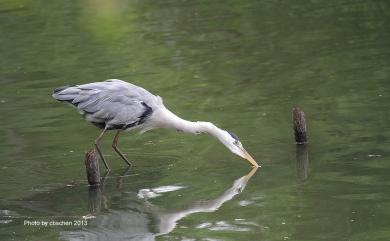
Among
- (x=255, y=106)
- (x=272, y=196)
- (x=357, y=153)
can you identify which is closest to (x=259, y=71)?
(x=255, y=106)

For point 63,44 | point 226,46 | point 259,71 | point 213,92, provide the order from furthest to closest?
1. point 63,44
2. point 226,46
3. point 259,71
4. point 213,92

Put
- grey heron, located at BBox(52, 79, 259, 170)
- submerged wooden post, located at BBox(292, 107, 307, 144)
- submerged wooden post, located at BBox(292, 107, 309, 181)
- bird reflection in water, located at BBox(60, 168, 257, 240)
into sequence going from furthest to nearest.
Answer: submerged wooden post, located at BBox(292, 107, 307, 144) < grey heron, located at BBox(52, 79, 259, 170) < submerged wooden post, located at BBox(292, 107, 309, 181) < bird reflection in water, located at BBox(60, 168, 257, 240)

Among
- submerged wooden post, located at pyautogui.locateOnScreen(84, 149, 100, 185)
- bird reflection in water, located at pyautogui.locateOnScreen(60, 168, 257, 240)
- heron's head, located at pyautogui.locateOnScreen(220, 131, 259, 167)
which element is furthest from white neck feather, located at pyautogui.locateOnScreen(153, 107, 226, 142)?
submerged wooden post, located at pyautogui.locateOnScreen(84, 149, 100, 185)

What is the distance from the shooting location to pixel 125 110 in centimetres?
1198

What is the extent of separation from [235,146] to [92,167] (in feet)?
6.36

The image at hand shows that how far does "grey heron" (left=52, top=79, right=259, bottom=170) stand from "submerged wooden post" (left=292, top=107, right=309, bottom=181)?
865mm

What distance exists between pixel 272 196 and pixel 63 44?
544 inches

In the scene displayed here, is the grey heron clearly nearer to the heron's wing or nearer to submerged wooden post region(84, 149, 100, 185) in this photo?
the heron's wing

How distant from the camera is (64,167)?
12.5 metres

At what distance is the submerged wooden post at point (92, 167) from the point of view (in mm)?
11023

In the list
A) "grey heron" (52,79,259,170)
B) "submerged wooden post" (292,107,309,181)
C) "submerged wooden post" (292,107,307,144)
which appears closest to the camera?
"submerged wooden post" (292,107,309,181)

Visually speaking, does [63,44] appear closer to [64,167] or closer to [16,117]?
[16,117]

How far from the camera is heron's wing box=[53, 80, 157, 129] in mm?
12000

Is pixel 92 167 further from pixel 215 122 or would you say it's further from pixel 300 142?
pixel 215 122
